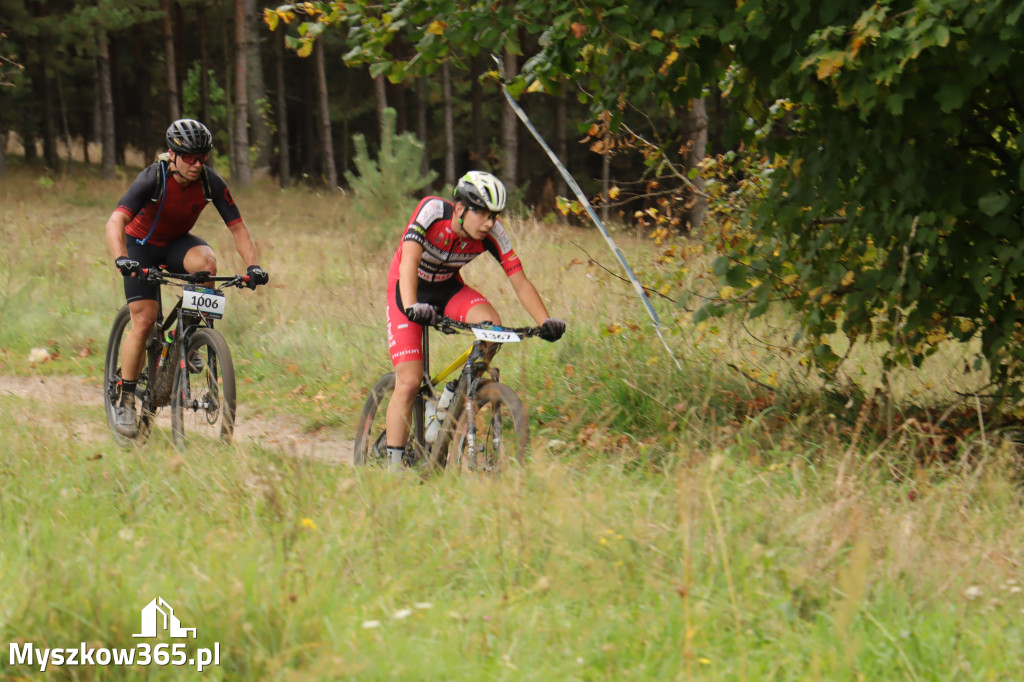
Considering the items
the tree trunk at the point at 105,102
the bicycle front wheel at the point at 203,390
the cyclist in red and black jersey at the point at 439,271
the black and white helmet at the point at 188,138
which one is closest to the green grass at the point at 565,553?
the bicycle front wheel at the point at 203,390

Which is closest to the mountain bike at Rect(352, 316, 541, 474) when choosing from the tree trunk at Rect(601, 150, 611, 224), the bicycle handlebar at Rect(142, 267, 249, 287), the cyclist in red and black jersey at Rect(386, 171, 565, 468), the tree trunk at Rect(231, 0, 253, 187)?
the cyclist in red and black jersey at Rect(386, 171, 565, 468)

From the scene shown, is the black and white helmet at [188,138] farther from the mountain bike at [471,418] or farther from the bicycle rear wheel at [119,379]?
the mountain bike at [471,418]

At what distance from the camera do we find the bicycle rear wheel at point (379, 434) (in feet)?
18.2

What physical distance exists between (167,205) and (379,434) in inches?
85.3

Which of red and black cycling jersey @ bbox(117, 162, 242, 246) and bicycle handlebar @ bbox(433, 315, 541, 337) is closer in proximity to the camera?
bicycle handlebar @ bbox(433, 315, 541, 337)

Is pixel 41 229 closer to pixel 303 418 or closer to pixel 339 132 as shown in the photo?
pixel 303 418

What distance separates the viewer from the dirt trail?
6539 mm

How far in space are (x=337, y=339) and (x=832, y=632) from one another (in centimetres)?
702

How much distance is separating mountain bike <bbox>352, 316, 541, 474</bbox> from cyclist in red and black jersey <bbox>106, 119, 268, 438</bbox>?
1.47 meters

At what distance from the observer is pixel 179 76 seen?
34250mm

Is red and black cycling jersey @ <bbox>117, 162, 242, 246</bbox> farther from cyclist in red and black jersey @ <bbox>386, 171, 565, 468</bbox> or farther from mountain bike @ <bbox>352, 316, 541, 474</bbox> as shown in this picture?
mountain bike @ <bbox>352, 316, 541, 474</bbox>

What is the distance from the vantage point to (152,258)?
657 centimetres

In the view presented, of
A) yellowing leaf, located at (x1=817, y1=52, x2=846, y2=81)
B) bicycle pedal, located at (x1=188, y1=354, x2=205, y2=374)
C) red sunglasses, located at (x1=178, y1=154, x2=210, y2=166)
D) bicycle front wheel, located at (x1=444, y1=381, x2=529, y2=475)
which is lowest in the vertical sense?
bicycle pedal, located at (x1=188, y1=354, x2=205, y2=374)

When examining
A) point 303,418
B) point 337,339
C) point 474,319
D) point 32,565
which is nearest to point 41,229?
point 337,339
